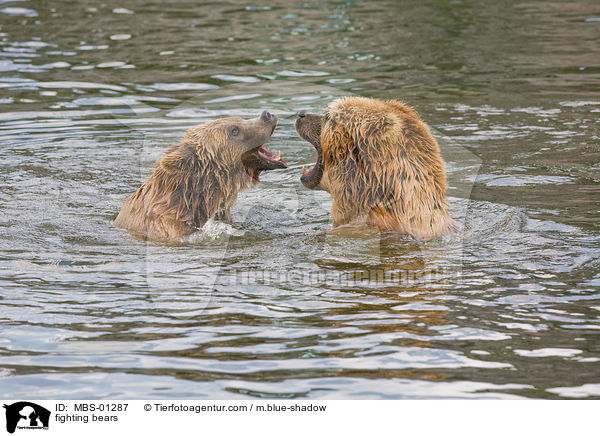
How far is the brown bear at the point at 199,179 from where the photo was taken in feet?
27.3

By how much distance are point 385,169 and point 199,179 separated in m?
2.13

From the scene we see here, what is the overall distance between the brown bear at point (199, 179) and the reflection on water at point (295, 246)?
0.81 feet

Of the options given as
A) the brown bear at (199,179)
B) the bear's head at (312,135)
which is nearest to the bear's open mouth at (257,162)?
Answer: the brown bear at (199,179)

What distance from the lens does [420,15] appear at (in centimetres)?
2111

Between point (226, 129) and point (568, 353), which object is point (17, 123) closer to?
point (226, 129)

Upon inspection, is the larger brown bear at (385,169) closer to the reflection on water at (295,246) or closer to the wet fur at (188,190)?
the reflection on water at (295,246)

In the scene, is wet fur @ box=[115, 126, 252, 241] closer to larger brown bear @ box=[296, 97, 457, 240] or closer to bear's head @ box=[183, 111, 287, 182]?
bear's head @ box=[183, 111, 287, 182]

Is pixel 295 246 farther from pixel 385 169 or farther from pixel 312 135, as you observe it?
pixel 385 169
